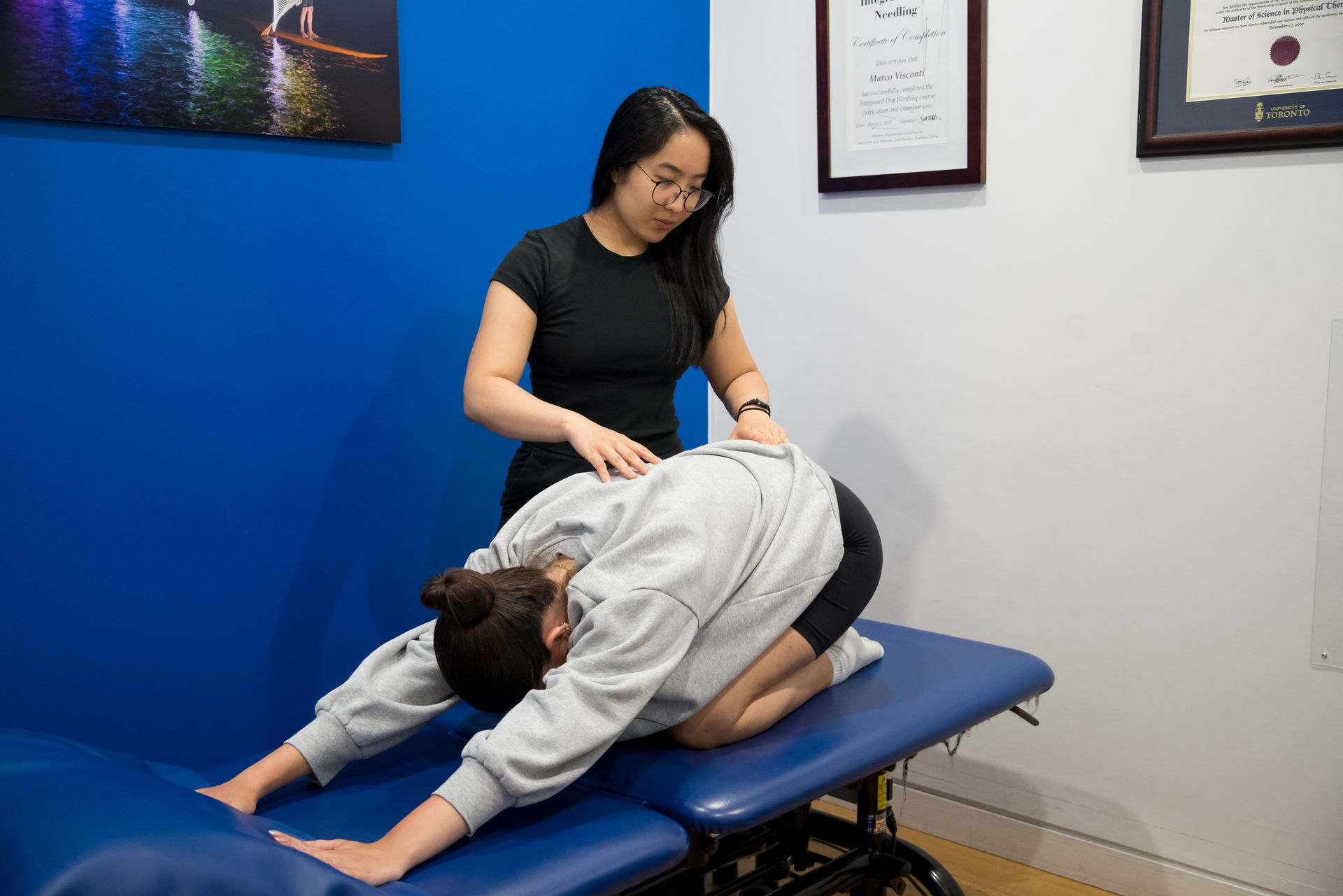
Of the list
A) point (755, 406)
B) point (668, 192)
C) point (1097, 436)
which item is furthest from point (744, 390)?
point (1097, 436)

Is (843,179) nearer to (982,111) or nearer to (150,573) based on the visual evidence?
(982,111)

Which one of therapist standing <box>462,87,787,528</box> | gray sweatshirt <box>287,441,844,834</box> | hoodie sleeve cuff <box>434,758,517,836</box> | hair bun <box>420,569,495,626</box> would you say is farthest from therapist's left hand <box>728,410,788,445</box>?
hoodie sleeve cuff <box>434,758,517,836</box>

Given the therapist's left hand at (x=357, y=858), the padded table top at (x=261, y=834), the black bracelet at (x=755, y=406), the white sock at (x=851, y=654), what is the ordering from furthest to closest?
the black bracelet at (x=755, y=406) < the white sock at (x=851, y=654) < the therapist's left hand at (x=357, y=858) < the padded table top at (x=261, y=834)

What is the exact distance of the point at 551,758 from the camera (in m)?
1.28

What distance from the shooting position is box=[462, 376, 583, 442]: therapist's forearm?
1731 mm

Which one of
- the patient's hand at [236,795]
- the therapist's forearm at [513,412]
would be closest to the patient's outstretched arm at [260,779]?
the patient's hand at [236,795]

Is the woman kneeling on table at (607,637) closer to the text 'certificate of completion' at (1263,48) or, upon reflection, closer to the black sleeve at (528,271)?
the black sleeve at (528,271)

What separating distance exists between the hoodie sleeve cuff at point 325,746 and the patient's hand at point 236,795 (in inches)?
3.3

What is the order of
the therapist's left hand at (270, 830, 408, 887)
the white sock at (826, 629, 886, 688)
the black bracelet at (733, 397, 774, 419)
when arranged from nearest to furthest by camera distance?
the therapist's left hand at (270, 830, 408, 887) < the white sock at (826, 629, 886, 688) < the black bracelet at (733, 397, 774, 419)

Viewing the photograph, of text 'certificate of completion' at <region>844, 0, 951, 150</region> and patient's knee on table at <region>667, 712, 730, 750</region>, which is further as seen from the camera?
text 'certificate of completion' at <region>844, 0, 951, 150</region>

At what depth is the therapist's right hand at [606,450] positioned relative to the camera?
64.0 inches

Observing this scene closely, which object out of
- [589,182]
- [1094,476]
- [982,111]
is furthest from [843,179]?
[1094,476]

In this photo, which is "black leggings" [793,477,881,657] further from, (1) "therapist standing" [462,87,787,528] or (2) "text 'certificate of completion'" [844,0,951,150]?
(2) "text 'certificate of completion'" [844,0,951,150]

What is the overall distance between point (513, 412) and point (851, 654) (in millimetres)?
640
